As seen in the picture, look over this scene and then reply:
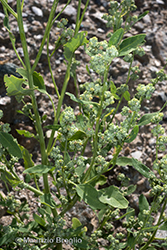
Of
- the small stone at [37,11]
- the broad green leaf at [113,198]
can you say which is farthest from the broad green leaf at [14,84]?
the small stone at [37,11]

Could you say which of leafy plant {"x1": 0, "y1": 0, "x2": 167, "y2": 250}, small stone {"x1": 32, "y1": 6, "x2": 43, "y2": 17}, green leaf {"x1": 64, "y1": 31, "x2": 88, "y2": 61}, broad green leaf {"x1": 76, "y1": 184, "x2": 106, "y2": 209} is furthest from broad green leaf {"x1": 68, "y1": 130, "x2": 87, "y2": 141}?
small stone {"x1": 32, "y1": 6, "x2": 43, "y2": 17}

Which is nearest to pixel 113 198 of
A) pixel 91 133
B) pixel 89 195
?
pixel 89 195

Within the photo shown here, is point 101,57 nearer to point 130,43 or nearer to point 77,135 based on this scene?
point 130,43

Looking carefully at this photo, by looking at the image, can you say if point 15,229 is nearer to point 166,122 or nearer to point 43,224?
point 43,224

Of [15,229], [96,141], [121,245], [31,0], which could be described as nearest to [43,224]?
[15,229]

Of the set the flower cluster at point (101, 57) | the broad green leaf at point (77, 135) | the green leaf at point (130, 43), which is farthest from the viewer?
the broad green leaf at point (77, 135)

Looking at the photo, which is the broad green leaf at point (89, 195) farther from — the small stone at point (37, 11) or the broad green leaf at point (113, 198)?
the small stone at point (37, 11)
